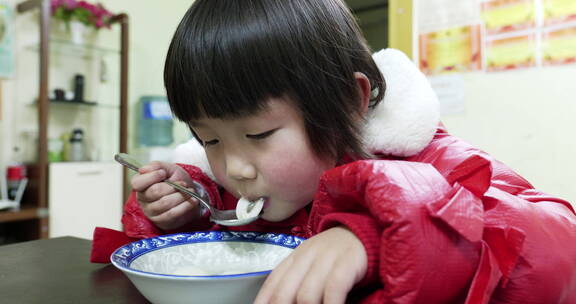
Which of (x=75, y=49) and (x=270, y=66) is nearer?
(x=270, y=66)

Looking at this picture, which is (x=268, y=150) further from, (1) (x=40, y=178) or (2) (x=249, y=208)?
(1) (x=40, y=178)

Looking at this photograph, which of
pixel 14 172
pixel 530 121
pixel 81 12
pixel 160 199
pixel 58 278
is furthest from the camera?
pixel 81 12

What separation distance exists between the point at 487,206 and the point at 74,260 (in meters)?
0.48

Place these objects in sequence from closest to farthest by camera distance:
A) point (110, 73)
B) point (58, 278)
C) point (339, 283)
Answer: point (339, 283) → point (58, 278) → point (110, 73)

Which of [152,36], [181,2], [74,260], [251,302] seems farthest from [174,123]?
[251,302]

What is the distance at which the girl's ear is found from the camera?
56cm

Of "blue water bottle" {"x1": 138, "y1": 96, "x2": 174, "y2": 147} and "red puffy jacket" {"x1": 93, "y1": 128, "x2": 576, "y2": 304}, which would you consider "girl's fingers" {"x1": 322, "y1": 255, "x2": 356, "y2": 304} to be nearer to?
"red puffy jacket" {"x1": 93, "y1": 128, "x2": 576, "y2": 304}

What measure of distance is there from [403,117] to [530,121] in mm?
1140

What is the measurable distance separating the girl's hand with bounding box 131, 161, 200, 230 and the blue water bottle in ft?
6.55

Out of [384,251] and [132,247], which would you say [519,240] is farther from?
[132,247]

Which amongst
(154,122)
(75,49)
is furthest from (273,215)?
(154,122)

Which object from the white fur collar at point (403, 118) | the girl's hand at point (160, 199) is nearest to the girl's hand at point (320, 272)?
the white fur collar at point (403, 118)

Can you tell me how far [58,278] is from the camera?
0.48m

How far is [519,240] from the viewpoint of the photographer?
0.34m
